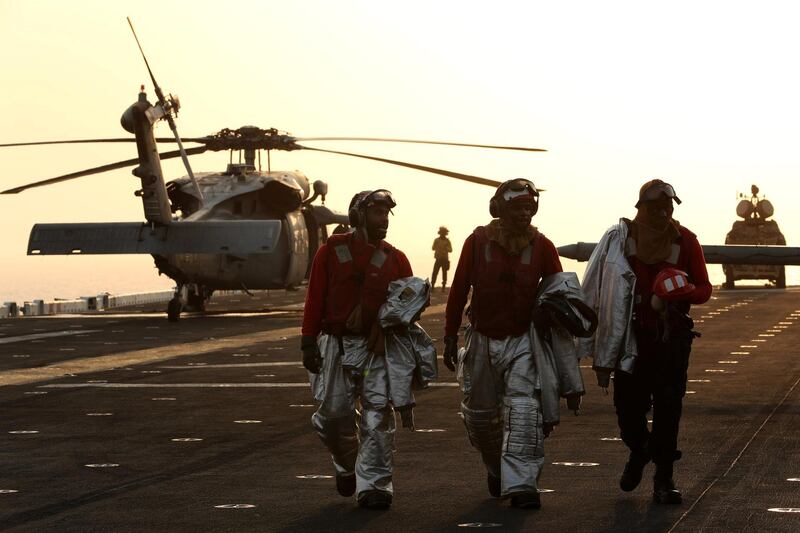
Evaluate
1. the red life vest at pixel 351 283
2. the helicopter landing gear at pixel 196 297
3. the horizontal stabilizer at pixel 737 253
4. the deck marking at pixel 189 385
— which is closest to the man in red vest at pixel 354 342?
the red life vest at pixel 351 283

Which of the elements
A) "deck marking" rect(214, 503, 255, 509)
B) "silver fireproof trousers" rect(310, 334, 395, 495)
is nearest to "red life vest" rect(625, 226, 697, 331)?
"silver fireproof trousers" rect(310, 334, 395, 495)

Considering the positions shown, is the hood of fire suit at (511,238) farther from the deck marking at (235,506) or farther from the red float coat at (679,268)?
the deck marking at (235,506)

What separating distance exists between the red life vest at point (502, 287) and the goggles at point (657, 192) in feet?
2.54

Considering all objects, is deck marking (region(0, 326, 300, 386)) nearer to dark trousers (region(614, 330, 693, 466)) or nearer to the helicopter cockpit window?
the helicopter cockpit window

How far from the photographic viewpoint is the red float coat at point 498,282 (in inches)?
419

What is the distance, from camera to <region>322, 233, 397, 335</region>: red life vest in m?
10.9

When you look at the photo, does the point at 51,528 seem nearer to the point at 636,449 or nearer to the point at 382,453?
the point at 382,453

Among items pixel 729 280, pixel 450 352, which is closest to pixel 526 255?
pixel 450 352

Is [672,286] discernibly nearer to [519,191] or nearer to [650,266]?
[650,266]

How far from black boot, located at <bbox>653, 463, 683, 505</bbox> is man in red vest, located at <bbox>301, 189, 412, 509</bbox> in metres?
1.75

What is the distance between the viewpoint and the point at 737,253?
20.2 metres

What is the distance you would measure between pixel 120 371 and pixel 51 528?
12.7 metres

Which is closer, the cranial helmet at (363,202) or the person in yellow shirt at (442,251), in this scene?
the cranial helmet at (363,202)

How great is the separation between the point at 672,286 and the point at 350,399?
2325 mm
